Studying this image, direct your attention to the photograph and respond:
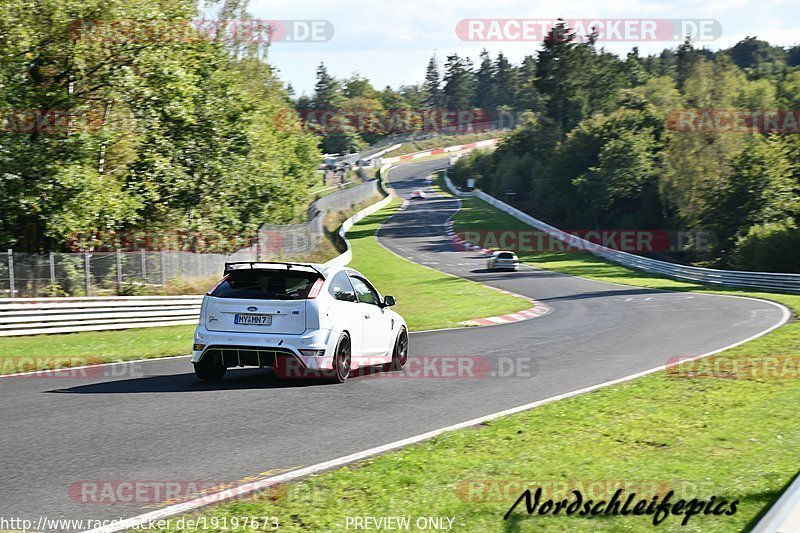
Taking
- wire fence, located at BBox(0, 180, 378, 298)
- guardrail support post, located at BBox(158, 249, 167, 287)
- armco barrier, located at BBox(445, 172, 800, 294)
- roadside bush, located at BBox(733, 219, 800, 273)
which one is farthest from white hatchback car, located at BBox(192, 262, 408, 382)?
roadside bush, located at BBox(733, 219, 800, 273)

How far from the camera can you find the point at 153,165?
104 feet

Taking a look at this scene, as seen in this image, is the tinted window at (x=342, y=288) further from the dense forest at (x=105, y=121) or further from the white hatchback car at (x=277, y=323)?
the dense forest at (x=105, y=121)

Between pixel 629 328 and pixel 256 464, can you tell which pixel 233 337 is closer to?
pixel 256 464

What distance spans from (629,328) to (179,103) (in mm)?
17132

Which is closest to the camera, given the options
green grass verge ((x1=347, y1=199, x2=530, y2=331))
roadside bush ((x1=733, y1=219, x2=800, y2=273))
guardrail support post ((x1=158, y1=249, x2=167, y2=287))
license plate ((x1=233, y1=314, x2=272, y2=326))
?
license plate ((x1=233, y1=314, x2=272, y2=326))

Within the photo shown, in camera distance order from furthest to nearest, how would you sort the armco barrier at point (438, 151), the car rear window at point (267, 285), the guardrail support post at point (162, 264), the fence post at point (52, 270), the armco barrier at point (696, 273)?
the armco barrier at point (438, 151) → the armco barrier at point (696, 273) → the guardrail support post at point (162, 264) → the fence post at point (52, 270) → the car rear window at point (267, 285)

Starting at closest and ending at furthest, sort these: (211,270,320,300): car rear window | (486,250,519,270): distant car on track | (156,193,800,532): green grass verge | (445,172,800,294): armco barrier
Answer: (156,193,800,532): green grass verge → (211,270,320,300): car rear window → (445,172,800,294): armco barrier → (486,250,519,270): distant car on track

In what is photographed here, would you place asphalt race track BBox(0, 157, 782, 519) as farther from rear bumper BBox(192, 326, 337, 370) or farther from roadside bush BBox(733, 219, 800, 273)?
roadside bush BBox(733, 219, 800, 273)

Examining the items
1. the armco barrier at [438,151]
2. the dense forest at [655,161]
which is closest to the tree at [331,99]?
the armco barrier at [438,151]

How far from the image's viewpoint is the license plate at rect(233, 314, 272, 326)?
11.1 metres

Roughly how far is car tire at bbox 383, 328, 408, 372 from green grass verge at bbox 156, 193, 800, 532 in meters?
3.73

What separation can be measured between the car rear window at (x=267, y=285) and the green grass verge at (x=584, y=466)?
11.7 feet

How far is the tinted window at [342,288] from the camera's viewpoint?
1173 cm

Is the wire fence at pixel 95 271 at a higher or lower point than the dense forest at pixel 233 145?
lower
